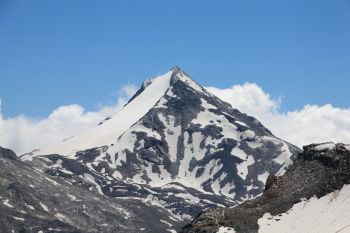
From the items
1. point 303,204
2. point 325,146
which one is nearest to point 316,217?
point 303,204

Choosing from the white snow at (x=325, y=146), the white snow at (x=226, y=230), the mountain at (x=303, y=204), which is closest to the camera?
the white snow at (x=226, y=230)

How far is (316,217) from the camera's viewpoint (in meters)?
99.9

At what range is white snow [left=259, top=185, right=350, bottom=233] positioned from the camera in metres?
95.8

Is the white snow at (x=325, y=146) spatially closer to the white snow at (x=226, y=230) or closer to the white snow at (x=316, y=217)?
the white snow at (x=316, y=217)

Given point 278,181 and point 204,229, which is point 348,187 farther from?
point 204,229

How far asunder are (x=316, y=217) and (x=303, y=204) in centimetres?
645

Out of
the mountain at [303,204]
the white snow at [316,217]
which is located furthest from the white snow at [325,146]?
the white snow at [316,217]

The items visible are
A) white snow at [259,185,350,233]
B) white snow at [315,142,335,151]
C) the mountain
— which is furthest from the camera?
white snow at [315,142,335,151]

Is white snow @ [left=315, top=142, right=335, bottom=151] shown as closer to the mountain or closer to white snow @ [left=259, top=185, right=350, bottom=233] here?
the mountain

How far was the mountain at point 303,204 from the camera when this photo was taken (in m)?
98.5

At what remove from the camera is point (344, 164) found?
112 metres

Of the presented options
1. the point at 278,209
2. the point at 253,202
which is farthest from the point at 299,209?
the point at 253,202

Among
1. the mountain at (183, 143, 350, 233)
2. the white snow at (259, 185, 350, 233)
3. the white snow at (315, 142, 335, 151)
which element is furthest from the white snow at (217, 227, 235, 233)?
the white snow at (315, 142, 335, 151)

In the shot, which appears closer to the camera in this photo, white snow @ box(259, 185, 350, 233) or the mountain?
white snow @ box(259, 185, 350, 233)
